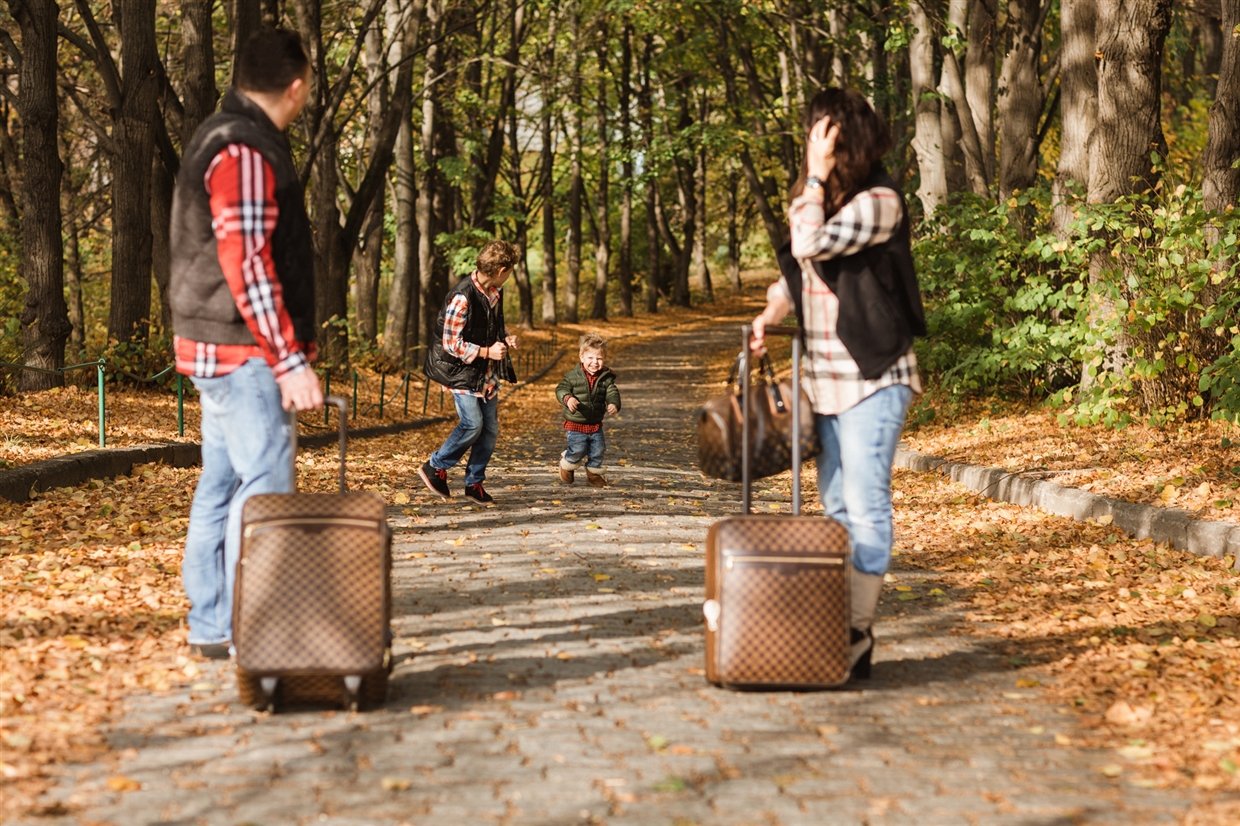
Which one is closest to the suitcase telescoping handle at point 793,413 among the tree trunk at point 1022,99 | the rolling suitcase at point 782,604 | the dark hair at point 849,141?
the rolling suitcase at point 782,604

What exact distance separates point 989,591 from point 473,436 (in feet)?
13.8

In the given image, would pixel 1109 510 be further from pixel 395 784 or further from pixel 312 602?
pixel 395 784

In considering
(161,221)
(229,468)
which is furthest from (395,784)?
(161,221)

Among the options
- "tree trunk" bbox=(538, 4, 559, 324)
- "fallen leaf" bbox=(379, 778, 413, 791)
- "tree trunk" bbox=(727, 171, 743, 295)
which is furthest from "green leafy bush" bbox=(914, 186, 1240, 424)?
"tree trunk" bbox=(727, 171, 743, 295)

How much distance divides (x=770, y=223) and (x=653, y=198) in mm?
16919

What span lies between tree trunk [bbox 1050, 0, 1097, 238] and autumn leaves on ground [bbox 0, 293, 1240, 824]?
103 inches

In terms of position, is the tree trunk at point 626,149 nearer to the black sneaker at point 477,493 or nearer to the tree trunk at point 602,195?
the tree trunk at point 602,195

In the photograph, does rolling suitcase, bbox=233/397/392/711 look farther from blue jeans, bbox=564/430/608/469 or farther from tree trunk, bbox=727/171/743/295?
tree trunk, bbox=727/171/743/295

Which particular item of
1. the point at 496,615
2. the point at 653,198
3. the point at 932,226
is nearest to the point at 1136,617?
the point at 496,615

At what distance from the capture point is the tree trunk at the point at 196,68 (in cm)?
1580

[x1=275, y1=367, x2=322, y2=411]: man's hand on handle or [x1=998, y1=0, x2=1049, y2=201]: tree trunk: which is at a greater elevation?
[x1=998, y1=0, x2=1049, y2=201]: tree trunk

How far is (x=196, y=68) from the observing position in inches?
622

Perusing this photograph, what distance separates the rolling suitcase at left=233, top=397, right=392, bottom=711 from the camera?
424 cm

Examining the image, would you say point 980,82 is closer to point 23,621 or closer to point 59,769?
point 23,621
